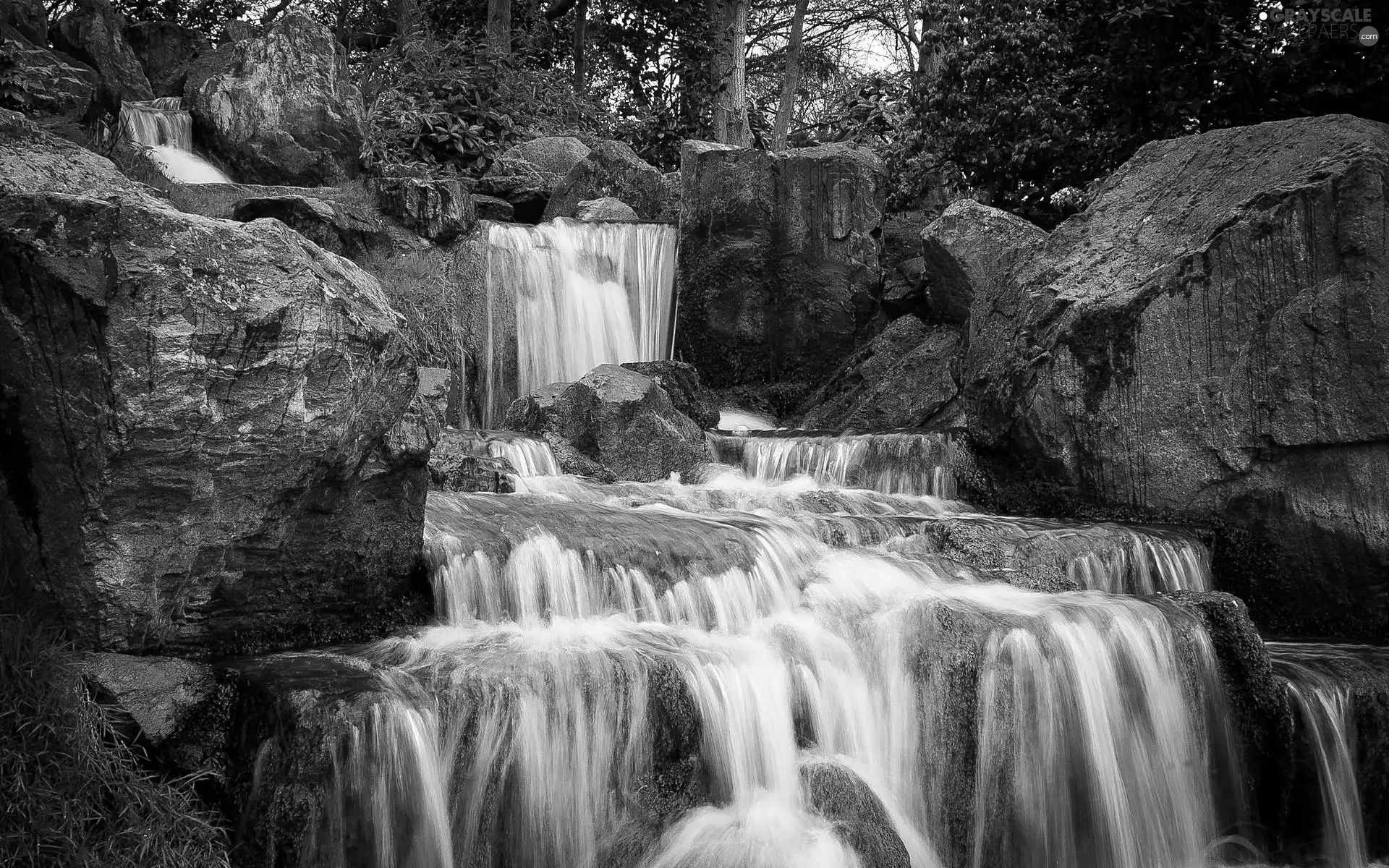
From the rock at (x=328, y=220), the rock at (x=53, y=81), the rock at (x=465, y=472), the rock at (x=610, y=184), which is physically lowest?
the rock at (x=465, y=472)

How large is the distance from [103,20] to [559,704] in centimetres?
1427

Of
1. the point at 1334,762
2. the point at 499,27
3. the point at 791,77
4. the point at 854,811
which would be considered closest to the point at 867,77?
the point at 791,77

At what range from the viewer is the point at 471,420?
1050cm

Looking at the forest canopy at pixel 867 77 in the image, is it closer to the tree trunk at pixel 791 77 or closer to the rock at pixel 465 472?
the tree trunk at pixel 791 77

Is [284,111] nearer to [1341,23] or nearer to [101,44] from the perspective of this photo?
[101,44]

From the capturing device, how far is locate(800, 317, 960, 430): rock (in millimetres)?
10227

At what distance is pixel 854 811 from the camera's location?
436 cm

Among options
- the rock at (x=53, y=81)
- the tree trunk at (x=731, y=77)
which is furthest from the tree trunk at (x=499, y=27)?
the rock at (x=53, y=81)

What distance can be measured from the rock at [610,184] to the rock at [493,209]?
55cm

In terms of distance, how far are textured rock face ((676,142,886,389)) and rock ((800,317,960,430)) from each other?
0.78 meters

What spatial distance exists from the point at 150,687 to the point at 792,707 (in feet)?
8.72

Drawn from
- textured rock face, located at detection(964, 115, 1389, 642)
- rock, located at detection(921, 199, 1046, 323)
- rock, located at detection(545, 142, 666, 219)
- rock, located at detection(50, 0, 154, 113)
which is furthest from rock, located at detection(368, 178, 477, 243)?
textured rock face, located at detection(964, 115, 1389, 642)

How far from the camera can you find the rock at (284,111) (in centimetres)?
1288

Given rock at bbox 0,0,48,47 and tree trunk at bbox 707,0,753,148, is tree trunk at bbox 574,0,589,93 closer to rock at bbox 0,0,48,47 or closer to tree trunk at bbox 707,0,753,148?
tree trunk at bbox 707,0,753,148
